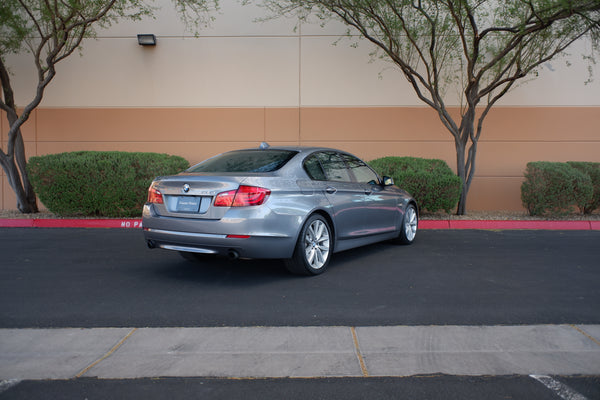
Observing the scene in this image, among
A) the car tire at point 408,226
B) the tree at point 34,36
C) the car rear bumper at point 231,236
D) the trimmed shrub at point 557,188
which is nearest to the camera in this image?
the car rear bumper at point 231,236

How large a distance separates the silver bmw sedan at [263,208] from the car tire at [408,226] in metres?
1.39

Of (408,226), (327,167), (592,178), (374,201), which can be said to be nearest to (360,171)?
(374,201)

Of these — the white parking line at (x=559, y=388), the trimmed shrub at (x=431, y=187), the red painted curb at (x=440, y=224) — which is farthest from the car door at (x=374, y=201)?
the white parking line at (x=559, y=388)

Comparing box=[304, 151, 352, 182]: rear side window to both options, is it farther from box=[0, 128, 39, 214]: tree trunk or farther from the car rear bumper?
box=[0, 128, 39, 214]: tree trunk

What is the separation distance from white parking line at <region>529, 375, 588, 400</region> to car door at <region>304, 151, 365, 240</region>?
10.5 feet

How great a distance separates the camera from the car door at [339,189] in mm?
5949

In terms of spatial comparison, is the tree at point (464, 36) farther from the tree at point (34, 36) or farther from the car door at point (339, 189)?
the car door at point (339, 189)

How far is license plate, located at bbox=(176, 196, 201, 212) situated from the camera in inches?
204

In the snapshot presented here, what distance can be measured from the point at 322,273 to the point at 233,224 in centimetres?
144

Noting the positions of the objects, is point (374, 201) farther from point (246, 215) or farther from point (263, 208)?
point (246, 215)

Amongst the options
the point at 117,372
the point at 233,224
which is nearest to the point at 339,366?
the point at 117,372

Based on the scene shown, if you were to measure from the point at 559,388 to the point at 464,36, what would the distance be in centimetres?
956

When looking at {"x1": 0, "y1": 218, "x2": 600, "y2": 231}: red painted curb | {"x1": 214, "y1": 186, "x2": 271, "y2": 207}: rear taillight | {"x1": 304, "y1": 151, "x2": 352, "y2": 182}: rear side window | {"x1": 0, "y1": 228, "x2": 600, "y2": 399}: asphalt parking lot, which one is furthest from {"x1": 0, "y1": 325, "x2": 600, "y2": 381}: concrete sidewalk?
{"x1": 0, "y1": 218, "x2": 600, "y2": 231}: red painted curb

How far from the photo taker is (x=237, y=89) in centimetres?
1269
